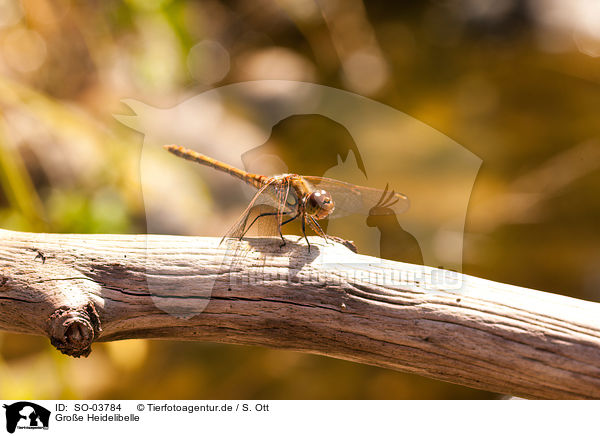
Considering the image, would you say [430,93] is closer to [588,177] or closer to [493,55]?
[493,55]

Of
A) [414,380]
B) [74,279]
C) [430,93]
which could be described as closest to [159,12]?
[430,93]

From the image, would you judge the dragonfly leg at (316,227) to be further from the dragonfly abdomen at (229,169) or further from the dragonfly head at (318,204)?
the dragonfly abdomen at (229,169)

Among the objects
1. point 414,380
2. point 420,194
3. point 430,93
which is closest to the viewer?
point 414,380

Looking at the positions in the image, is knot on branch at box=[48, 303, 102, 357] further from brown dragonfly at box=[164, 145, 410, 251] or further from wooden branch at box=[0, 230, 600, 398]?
brown dragonfly at box=[164, 145, 410, 251]
